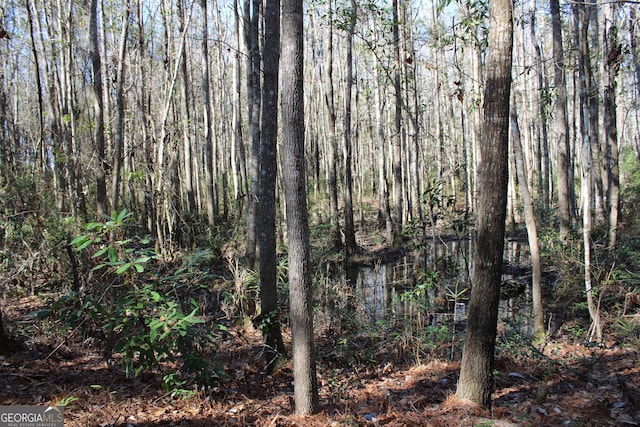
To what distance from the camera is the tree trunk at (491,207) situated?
396 cm

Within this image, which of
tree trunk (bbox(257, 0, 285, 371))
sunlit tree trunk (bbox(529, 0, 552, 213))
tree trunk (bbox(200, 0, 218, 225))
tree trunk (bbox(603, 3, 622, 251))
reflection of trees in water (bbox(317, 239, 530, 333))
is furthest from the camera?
tree trunk (bbox(200, 0, 218, 225))

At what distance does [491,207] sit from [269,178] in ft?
9.16

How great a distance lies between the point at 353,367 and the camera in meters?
6.04

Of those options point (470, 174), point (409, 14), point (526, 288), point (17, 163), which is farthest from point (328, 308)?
point (470, 174)

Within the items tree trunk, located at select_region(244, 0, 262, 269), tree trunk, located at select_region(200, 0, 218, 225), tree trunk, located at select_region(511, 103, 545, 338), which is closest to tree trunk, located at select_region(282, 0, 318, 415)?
tree trunk, located at select_region(511, 103, 545, 338)

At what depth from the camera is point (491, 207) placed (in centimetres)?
403

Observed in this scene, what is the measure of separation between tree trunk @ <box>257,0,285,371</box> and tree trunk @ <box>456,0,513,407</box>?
257cm

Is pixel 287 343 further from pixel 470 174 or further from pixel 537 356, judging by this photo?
pixel 470 174

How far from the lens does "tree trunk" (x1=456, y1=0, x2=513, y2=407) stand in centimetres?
396

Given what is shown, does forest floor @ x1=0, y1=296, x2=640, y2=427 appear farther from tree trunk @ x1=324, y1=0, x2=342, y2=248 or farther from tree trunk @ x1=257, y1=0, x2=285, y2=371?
tree trunk @ x1=324, y1=0, x2=342, y2=248

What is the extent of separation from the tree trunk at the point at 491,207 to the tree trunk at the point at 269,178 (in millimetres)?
2568

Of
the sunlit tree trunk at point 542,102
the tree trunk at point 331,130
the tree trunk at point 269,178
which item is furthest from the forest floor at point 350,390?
the tree trunk at point 331,130

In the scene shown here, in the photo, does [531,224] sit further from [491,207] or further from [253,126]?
[253,126]

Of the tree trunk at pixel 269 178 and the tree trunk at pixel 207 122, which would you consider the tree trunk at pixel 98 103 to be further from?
the tree trunk at pixel 207 122
